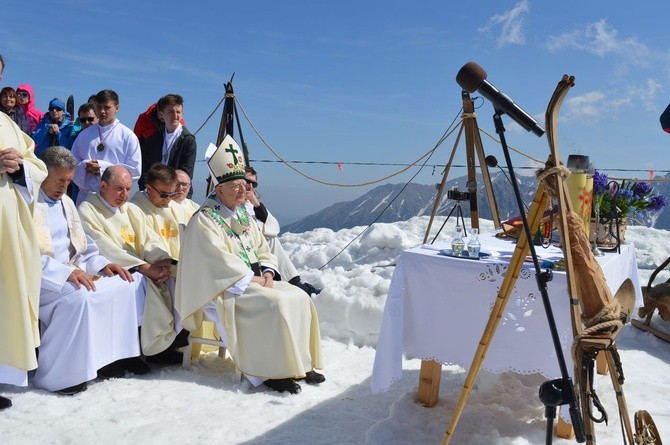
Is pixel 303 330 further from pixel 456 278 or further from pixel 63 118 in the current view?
pixel 63 118

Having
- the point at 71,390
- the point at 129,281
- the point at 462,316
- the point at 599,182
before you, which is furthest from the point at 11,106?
the point at 599,182

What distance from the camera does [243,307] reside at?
4.41 m

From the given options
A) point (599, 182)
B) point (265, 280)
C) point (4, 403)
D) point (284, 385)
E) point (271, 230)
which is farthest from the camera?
point (271, 230)

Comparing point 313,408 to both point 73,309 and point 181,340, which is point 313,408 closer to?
point 181,340

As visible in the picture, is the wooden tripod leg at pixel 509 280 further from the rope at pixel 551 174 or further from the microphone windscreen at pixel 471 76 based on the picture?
the microphone windscreen at pixel 471 76

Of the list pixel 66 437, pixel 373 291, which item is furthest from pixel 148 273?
pixel 373 291

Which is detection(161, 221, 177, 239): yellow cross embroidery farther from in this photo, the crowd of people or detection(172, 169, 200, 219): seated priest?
detection(172, 169, 200, 219): seated priest

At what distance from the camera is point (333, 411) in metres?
3.90

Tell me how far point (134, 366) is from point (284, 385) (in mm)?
1137

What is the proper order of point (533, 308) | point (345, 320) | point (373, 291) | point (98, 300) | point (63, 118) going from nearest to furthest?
point (533, 308) < point (98, 300) < point (345, 320) < point (373, 291) < point (63, 118)

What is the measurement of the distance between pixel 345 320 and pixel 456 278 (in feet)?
8.33

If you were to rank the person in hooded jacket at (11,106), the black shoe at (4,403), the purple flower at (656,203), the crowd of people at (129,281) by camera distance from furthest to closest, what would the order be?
the person in hooded jacket at (11,106), the purple flower at (656,203), the crowd of people at (129,281), the black shoe at (4,403)

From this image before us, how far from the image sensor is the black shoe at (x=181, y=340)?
488 cm

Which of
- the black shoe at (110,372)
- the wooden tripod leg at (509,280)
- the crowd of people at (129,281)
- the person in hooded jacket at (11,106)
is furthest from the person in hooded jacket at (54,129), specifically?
the wooden tripod leg at (509,280)
